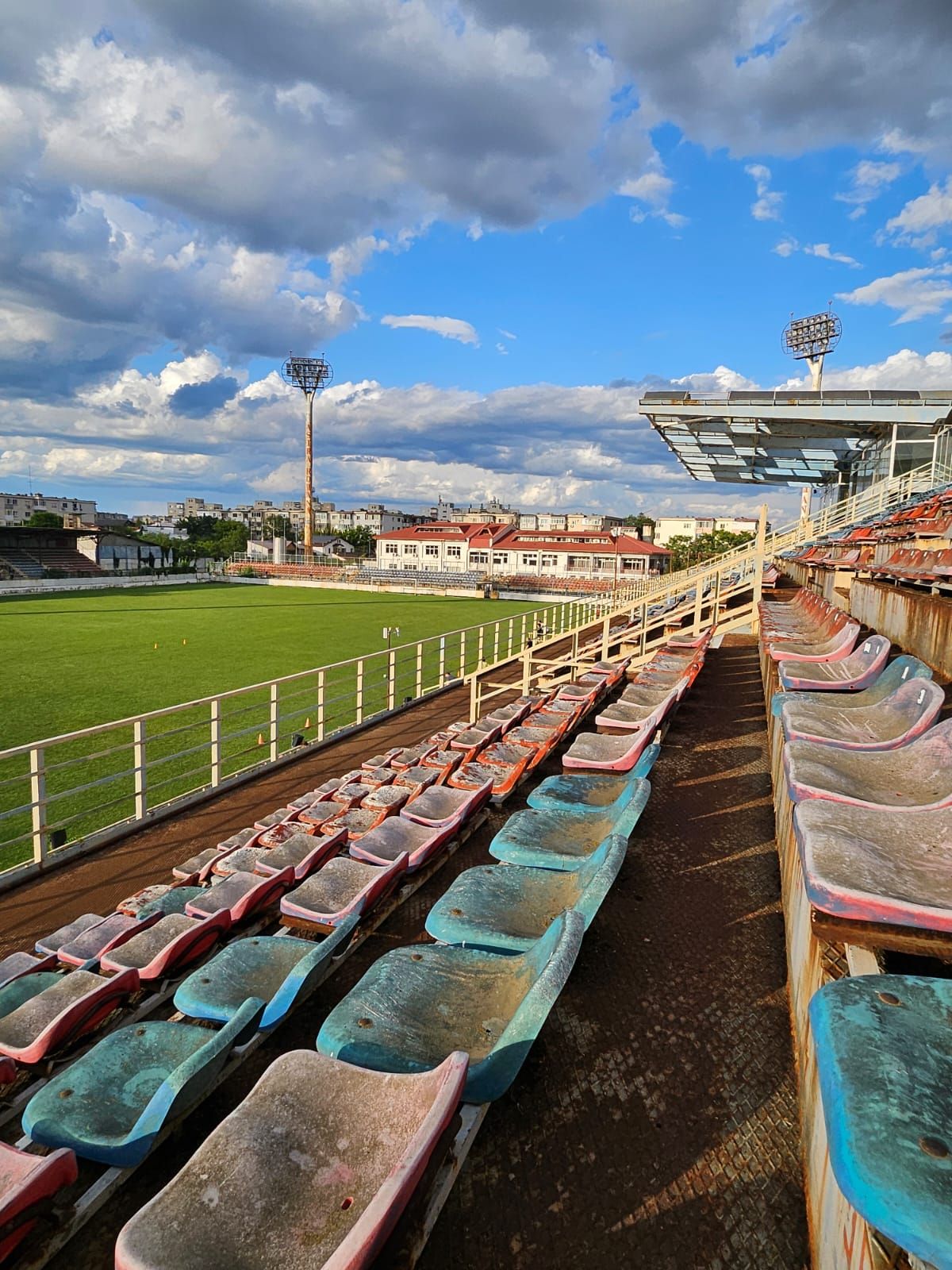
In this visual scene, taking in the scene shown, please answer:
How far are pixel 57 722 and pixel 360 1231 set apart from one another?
13683 mm

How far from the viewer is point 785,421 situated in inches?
777

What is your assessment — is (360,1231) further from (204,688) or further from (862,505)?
(862,505)

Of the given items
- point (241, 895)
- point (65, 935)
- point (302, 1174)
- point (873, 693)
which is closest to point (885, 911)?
point (302, 1174)

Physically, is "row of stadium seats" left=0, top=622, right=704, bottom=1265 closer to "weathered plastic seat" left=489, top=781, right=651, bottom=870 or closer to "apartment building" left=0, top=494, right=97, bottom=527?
"weathered plastic seat" left=489, top=781, right=651, bottom=870

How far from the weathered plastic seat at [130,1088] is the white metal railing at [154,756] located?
3.51 meters

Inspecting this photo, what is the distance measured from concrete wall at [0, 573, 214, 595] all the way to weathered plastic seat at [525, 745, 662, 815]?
2038 inches

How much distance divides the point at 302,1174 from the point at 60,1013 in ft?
5.91

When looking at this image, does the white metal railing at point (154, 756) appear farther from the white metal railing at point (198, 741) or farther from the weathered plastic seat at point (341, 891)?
the weathered plastic seat at point (341, 891)

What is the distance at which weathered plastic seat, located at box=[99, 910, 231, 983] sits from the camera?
281 cm

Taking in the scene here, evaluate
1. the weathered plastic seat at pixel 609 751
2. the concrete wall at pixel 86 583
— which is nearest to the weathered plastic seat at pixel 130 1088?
the weathered plastic seat at pixel 609 751

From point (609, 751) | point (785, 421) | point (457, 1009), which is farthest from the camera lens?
point (785, 421)

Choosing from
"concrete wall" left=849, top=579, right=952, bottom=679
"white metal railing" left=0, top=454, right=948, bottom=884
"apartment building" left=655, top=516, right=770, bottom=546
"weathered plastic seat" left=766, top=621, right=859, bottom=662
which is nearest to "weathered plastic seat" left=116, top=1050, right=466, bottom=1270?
"concrete wall" left=849, top=579, right=952, bottom=679

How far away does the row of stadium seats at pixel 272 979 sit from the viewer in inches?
57.1

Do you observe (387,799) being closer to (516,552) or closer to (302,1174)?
(302,1174)
